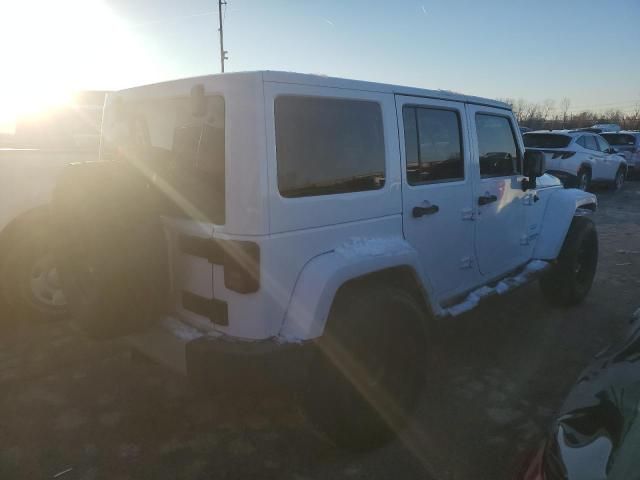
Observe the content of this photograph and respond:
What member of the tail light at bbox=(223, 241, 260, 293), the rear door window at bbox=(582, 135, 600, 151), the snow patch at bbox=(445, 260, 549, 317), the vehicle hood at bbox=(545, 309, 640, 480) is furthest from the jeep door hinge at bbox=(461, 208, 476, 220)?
the rear door window at bbox=(582, 135, 600, 151)

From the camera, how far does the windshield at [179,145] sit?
2.44 metres

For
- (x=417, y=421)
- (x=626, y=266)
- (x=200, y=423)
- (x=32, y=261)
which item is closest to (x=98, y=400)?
(x=200, y=423)

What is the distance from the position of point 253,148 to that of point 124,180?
774mm

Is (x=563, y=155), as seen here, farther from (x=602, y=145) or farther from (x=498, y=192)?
(x=498, y=192)

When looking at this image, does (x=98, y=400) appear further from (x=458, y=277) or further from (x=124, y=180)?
(x=458, y=277)

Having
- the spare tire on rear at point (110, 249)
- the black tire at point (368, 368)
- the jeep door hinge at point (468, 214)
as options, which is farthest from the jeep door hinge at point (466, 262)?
the spare tire on rear at point (110, 249)

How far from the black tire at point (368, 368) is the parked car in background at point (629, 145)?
18.3 meters

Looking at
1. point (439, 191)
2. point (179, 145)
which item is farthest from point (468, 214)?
point (179, 145)

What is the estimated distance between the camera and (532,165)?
13.8 feet

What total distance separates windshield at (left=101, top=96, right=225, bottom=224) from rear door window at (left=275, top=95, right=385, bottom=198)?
0.30 metres

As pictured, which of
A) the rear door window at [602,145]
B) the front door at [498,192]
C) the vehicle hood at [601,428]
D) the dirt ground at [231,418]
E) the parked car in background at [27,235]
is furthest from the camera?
the rear door window at [602,145]

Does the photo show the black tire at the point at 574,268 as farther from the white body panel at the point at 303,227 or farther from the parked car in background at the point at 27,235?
the parked car in background at the point at 27,235

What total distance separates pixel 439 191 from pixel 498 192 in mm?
904

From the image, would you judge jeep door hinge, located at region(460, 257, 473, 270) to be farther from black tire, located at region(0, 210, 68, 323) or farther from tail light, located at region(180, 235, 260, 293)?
black tire, located at region(0, 210, 68, 323)
